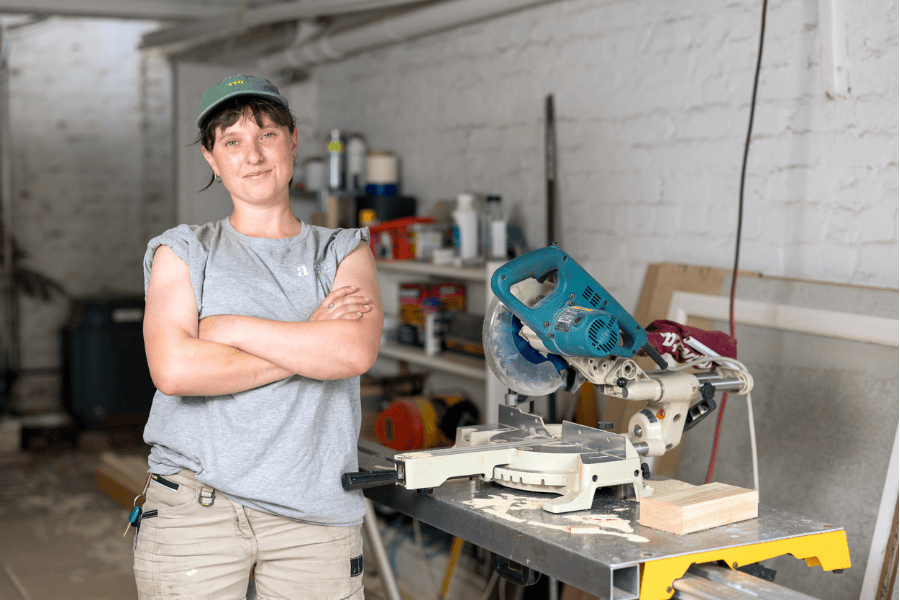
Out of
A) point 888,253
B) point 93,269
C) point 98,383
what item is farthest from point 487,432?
point 93,269

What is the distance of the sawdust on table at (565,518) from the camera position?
4.68 ft

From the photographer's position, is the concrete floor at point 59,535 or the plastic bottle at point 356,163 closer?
the concrete floor at point 59,535

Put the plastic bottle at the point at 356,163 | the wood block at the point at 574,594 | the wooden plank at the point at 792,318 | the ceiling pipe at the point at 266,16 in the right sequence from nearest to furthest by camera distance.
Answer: the wooden plank at the point at 792,318 → the wood block at the point at 574,594 → the ceiling pipe at the point at 266,16 → the plastic bottle at the point at 356,163

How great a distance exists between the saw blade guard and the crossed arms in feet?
0.75

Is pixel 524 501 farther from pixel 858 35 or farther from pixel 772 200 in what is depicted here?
pixel 858 35

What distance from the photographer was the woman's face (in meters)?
1.63

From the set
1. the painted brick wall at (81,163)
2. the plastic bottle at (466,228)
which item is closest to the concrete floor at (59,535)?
the painted brick wall at (81,163)

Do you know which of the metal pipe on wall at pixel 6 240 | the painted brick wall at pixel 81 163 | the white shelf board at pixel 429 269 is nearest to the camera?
the white shelf board at pixel 429 269

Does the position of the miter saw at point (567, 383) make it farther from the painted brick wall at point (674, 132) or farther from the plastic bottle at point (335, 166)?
the plastic bottle at point (335, 166)

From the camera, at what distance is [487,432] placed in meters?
1.79

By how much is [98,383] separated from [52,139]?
171cm

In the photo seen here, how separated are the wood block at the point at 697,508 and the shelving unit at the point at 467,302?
1.44 m

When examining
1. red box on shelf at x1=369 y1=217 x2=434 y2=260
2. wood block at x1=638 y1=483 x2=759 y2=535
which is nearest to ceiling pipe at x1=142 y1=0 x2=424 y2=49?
red box on shelf at x1=369 y1=217 x2=434 y2=260

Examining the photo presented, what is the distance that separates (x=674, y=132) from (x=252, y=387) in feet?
5.69
